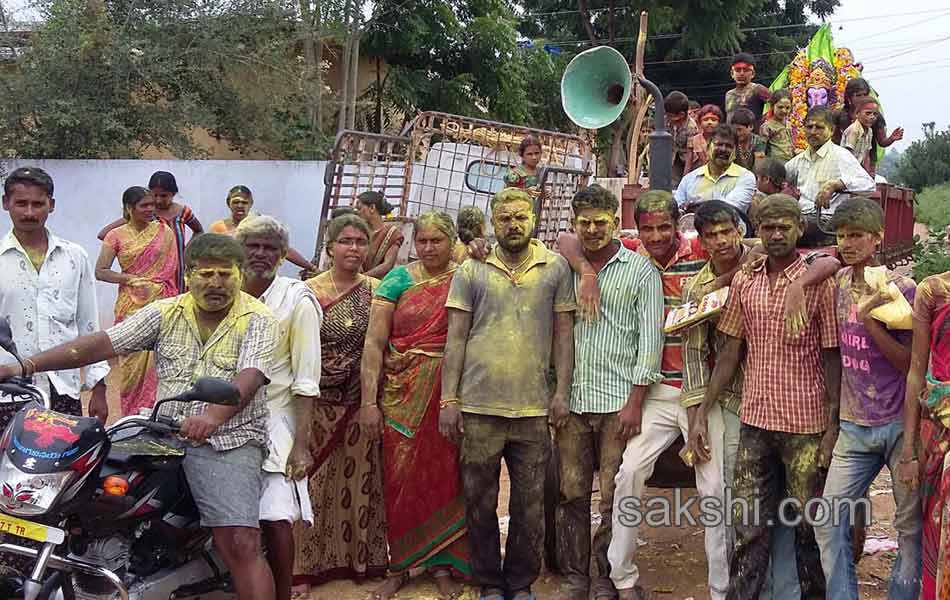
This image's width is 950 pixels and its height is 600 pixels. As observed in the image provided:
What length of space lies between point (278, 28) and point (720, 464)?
11654 mm

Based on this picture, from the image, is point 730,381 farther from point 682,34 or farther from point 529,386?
point 682,34

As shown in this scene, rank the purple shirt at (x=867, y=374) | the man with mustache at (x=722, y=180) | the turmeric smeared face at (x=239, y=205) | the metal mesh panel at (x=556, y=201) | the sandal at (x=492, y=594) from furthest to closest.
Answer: the metal mesh panel at (x=556, y=201), the turmeric smeared face at (x=239, y=205), the man with mustache at (x=722, y=180), the sandal at (x=492, y=594), the purple shirt at (x=867, y=374)

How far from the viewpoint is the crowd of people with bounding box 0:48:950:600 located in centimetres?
370

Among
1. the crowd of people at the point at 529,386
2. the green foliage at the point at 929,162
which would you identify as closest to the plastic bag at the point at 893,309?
the crowd of people at the point at 529,386

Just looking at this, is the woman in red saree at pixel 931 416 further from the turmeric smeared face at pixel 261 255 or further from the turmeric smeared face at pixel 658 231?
the turmeric smeared face at pixel 261 255

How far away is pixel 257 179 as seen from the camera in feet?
41.3

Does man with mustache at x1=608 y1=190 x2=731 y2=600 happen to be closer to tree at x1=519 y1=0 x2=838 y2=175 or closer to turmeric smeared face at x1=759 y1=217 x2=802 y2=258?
turmeric smeared face at x1=759 y1=217 x2=802 y2=258

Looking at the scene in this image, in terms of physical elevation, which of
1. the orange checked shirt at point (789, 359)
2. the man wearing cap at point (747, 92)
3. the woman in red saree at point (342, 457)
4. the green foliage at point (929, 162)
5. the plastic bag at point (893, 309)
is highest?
the green foliage at point (929, 162)

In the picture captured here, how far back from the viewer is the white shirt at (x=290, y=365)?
4004 millimetres

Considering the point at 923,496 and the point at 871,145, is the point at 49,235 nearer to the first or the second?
the point at 923,496

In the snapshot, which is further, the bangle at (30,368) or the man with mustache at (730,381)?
the man with mustache at (730,381)

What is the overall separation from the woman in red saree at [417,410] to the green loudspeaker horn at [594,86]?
12.0 ft

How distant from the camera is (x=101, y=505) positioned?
3289 millimetres

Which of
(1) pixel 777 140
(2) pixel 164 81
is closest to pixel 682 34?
(2) pixel 164 81
